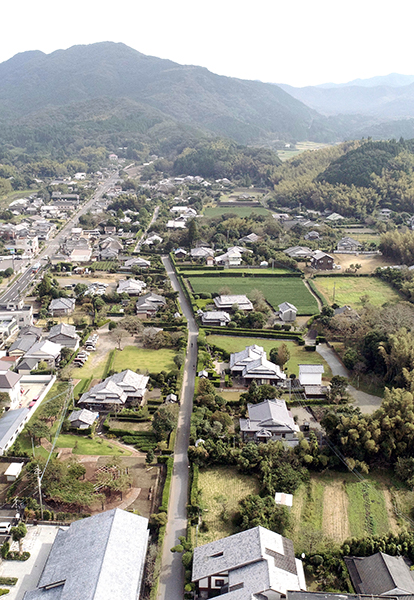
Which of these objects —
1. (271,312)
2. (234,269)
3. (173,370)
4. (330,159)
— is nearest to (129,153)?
(330,159)

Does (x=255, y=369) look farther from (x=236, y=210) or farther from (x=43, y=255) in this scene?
(x=236, y=210)

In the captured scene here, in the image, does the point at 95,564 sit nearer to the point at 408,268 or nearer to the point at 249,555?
the point at 249,555

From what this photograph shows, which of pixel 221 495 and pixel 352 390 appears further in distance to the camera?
pixel 352 390

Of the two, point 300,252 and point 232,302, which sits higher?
point 232,302

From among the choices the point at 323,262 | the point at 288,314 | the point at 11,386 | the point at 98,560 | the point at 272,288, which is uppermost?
the point at 98,560

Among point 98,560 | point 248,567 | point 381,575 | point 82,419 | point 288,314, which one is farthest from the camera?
point 288,314

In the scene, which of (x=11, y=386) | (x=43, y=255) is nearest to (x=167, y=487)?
(x=11, y=386)

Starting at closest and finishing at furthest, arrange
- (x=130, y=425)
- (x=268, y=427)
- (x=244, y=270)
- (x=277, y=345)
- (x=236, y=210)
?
(x=268, y=427) < (x=130, y=425) < (x=277, y=345) < (x=244, y=270) < (x=236, y=210)
